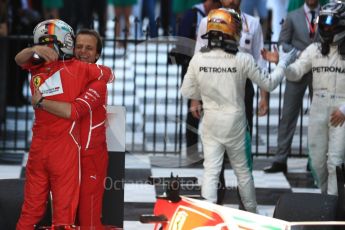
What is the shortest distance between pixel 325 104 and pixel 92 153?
234 cm

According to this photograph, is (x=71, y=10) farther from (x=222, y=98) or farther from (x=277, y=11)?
(x=222, y=98)

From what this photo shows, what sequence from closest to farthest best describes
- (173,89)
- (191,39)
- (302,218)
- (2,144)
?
(302,218)
(191,39)
(2,144)
(173,89)

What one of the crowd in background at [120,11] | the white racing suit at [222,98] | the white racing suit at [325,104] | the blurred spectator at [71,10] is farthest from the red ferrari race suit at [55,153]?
the blurred spectator at [71,10]

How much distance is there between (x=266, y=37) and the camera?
1232 centimetres

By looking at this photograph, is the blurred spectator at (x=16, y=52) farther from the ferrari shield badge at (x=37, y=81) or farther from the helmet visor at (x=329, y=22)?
the ferrari shield badge at (x=37, y=81)

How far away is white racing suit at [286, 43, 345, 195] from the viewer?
29.6 feet

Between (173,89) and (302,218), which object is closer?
(302,218)

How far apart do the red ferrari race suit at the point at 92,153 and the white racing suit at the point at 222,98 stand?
1.18m

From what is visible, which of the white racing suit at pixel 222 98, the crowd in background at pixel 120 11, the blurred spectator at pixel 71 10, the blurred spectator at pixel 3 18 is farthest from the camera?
the blurred spectator at pixel 71 10

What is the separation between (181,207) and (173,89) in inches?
362

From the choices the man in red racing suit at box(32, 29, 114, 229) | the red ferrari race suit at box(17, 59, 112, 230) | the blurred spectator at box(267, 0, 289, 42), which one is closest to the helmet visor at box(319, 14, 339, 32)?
the man in red racing suit at box(32, 29, 114, 229)

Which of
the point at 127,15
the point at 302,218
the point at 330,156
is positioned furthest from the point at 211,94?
the point at 127,15

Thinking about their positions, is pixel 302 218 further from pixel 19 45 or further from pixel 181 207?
pixel 19 45

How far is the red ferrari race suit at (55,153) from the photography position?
7.23m
